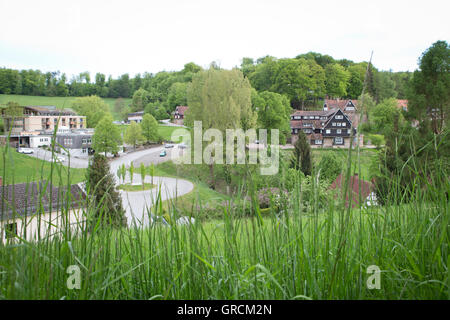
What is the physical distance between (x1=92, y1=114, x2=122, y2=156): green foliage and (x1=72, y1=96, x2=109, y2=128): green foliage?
1.71 feet

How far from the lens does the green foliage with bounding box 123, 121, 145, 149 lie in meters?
6.30

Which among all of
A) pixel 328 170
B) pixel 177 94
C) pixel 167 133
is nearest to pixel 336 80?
pixel 177 94

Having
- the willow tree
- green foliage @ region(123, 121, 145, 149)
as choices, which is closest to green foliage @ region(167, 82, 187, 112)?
the willow tree

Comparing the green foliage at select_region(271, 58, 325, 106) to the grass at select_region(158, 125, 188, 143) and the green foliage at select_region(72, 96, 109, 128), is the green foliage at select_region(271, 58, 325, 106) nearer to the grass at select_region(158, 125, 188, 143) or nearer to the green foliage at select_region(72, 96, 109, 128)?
the grass at select_region(158, 125, 188, 143)

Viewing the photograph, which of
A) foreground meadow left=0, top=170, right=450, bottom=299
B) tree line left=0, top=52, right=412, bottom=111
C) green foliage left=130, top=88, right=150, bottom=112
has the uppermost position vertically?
tree line left=0, top=52, right=412, bottom=111

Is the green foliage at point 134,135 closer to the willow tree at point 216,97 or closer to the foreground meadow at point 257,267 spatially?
the willow tree at point 216,97

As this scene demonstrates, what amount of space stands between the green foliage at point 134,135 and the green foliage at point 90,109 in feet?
2.27

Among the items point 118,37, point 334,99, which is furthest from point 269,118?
point 118,37

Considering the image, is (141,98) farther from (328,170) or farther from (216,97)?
(328,170)

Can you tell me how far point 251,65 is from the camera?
6.65 meters

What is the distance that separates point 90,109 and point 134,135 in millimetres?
1321

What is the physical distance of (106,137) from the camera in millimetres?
6090

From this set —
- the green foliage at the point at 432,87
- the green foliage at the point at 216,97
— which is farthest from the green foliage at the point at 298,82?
the green foliage at the point at 432,87
